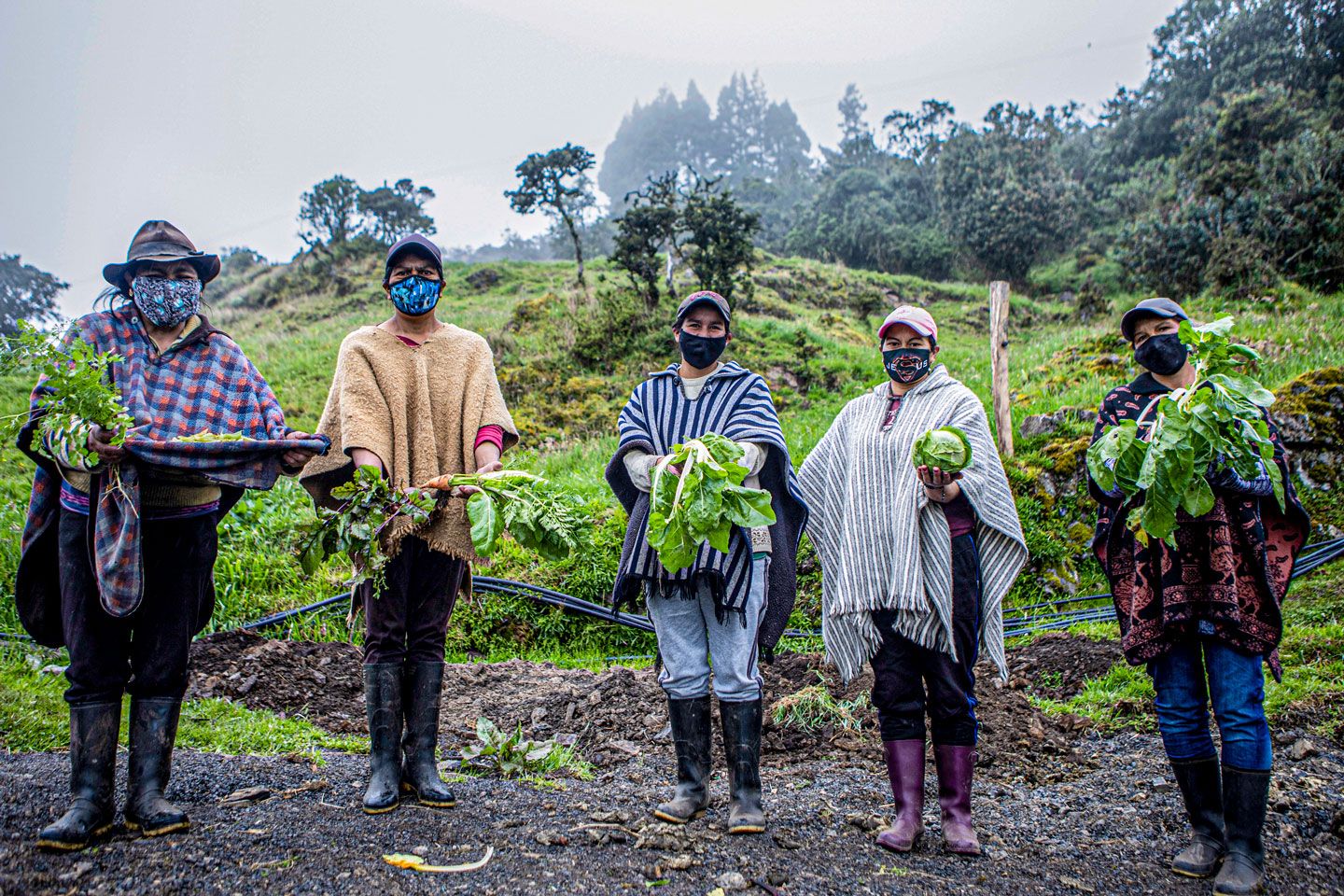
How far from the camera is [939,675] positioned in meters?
3.20

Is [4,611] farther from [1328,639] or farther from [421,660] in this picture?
[1328,639]

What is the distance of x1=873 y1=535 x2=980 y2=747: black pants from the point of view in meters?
3.17

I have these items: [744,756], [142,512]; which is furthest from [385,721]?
[744,756]

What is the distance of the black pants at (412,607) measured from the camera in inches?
131

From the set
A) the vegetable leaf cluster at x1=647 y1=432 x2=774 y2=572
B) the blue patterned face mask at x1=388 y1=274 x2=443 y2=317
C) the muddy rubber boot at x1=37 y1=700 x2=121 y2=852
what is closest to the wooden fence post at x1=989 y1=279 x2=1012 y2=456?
the vegetable leaf cluster at x1=647 y1=432 x2=774 y2=572

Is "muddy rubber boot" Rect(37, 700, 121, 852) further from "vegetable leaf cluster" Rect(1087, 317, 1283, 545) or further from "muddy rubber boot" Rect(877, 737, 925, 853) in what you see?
"vegetable leaf cluster" Rect(1087, 317, 1283, 545)

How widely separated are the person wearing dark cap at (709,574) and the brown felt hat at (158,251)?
175cm

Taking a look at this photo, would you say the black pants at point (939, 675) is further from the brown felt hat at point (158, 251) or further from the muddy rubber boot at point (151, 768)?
the brown felt hat at point (158, 251)

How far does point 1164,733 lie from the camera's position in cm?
307

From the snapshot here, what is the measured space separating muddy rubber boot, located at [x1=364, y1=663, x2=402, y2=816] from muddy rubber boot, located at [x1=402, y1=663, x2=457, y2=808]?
0.14 ft

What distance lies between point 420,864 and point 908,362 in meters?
2.48

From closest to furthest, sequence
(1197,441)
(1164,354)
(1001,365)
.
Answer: (1197,441) → (1164,354) → (1001,365)

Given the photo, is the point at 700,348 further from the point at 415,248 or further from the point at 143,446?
the point at 143,446

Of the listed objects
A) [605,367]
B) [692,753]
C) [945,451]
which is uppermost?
[605,367]
